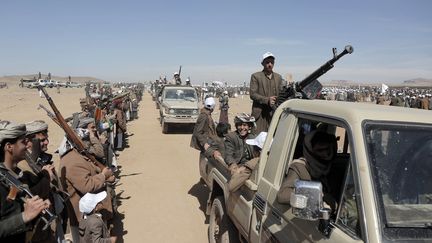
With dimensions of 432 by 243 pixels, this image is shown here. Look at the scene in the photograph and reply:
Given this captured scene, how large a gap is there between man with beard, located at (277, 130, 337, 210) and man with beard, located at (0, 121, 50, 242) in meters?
1.76

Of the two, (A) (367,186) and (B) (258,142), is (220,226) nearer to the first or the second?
(B) (258,142)

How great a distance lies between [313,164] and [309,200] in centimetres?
78

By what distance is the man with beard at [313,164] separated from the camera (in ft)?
9.20

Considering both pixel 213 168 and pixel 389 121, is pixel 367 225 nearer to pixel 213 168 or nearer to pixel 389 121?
pixel 389 121

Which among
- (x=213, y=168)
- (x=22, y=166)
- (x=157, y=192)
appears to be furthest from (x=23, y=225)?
(x=157, y=192)

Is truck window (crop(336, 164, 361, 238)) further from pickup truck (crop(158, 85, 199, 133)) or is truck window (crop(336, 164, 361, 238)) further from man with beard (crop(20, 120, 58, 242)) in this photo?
pickup truck (crop(158, 85, 199, 133))

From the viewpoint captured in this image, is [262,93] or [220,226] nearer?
[220,226]

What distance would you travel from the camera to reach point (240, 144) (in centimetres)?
540

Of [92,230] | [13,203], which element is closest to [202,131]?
[92,230]

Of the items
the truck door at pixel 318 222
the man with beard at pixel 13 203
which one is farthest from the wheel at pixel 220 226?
the man with beard at pixel 13 203

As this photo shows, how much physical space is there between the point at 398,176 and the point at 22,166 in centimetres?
311

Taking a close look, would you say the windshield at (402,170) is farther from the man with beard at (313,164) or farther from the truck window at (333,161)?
the truck window at (333,161)

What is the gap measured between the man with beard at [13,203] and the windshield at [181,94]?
14.9m

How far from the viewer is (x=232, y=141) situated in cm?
538
